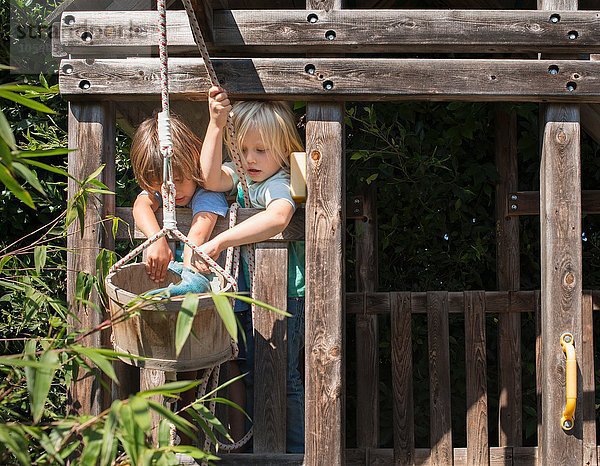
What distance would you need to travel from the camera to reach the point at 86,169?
12.3 feet

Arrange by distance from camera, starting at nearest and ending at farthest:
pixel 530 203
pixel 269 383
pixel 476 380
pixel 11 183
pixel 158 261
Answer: pixel 11 183 → pixel 158 261 → pixel 269 383 → pixel 476 380 → pixel 530 203

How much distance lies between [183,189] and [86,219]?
41 cm

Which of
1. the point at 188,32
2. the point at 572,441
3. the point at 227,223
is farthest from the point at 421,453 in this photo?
the point at 188,32

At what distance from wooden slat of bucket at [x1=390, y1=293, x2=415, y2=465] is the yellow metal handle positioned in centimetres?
128

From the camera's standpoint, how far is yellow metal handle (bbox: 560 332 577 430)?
3621mm

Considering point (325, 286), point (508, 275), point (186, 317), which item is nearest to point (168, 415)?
point (186, 317)

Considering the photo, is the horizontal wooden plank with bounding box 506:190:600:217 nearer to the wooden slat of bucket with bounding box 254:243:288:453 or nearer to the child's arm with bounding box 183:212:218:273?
the wooden slat of bucket with bounding box 254:243:288:453

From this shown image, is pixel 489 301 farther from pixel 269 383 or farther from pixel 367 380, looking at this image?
pixel 269 383

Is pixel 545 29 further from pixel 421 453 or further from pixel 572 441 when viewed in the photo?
pixel 421 453

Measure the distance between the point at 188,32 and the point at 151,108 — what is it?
4.00 feet

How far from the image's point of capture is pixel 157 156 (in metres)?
3.71

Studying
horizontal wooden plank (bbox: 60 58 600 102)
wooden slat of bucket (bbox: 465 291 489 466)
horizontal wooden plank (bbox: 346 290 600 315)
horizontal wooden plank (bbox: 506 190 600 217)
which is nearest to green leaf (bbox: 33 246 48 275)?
horizontal wooden plank (bbox: 60 58 600 102)

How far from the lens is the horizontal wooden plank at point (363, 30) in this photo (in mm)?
3680

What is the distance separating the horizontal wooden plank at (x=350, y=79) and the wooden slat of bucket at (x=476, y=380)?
1.51 meters
